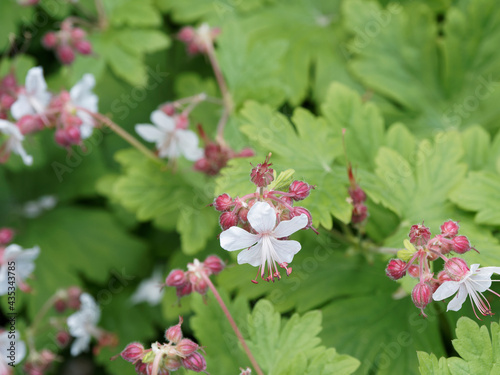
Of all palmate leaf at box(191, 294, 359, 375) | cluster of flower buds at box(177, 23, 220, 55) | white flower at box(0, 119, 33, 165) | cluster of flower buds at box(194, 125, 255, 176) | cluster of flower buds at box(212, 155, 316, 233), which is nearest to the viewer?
cluster of flower buds at box(212, 155, 316, 233)

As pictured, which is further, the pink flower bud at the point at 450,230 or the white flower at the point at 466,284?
the pink flower bud at the point at 450,230

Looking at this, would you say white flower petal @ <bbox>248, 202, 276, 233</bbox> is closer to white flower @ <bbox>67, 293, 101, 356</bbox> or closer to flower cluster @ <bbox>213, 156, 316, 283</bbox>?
flower cluster @ <bbox>213, 156, 316, 283</bbox>

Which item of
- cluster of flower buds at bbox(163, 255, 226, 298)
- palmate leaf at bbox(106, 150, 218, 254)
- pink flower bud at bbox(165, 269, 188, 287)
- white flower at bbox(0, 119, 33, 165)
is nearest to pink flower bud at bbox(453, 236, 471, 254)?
cluster of flower buds at bbox(163, 255, 226, 298)

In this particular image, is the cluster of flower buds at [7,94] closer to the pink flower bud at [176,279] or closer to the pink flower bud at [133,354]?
the pink flower bud at [176,279]

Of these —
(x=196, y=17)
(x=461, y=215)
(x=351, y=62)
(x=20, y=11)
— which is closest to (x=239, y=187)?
(x=461, y=215)

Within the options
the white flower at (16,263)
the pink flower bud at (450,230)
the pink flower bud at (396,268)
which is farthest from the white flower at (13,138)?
the pink flower bud at (450,230)

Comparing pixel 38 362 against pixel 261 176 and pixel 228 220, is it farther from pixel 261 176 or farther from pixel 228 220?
pixel 261 176

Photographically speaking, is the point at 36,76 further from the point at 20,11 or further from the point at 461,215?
the point at 461,215
